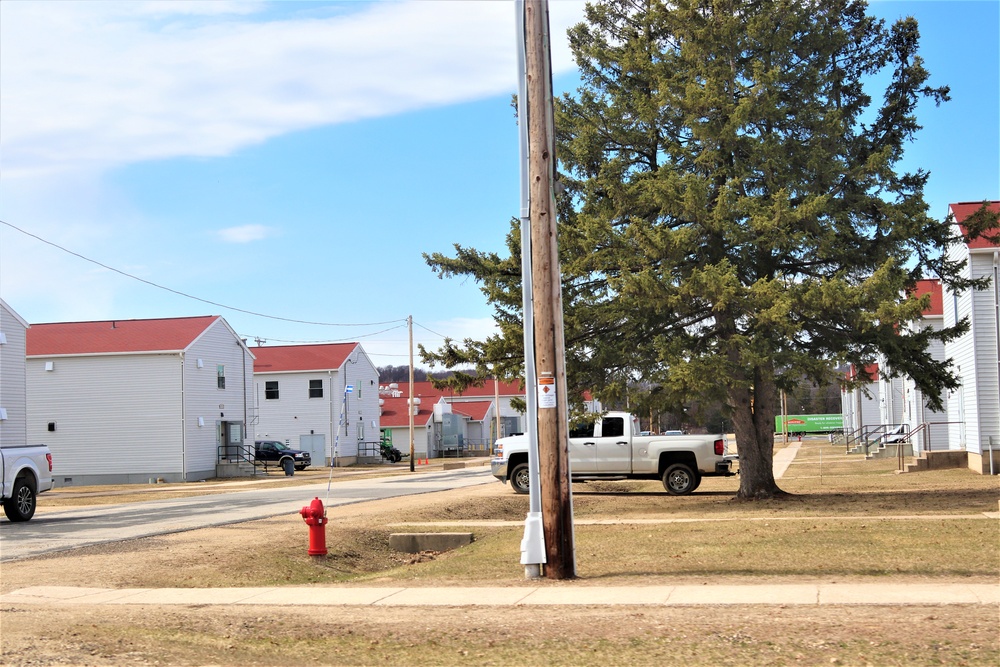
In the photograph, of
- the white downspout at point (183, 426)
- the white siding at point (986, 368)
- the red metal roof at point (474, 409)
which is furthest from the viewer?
the red metal roof at point (474, 409)

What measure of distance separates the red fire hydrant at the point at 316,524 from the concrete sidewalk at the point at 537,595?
10.1 ft

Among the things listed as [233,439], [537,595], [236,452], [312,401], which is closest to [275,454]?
[233,439]

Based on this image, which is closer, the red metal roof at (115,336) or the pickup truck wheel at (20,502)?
the pickup truck wheel at (20,502)

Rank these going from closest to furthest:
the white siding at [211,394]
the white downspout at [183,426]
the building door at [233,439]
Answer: the white downspout at [183,426] < the white siding at [211,394] < the building door at [233,439]

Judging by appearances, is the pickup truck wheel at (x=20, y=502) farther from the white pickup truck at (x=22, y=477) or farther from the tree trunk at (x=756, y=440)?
the tree trunk at (x=756, y=440)

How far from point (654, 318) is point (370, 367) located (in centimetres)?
5151

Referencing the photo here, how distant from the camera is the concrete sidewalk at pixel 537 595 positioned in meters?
9.66

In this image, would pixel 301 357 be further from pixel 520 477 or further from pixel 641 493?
pixel 641 493

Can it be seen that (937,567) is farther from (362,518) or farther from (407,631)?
(362,518)

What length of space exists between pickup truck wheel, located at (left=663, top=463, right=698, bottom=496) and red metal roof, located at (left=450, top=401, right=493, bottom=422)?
67716 millimetres

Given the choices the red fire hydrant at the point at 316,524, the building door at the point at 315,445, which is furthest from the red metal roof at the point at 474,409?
the red fire hydrant at the point at 316,524

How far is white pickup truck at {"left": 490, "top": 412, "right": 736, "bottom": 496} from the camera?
81.6 feet

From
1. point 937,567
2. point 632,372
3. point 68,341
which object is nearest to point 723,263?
point 632,372

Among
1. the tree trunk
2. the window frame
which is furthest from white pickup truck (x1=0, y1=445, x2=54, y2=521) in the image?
the window frame
